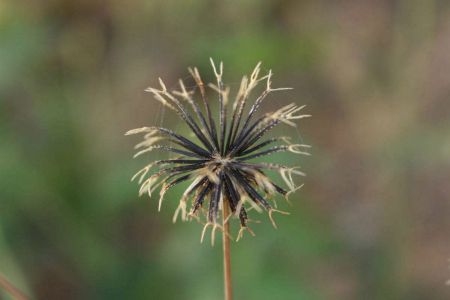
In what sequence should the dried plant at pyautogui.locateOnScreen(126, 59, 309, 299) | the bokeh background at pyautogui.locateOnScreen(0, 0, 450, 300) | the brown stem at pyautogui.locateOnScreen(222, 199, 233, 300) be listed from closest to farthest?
the brown stem at pyautogui.locateOnScreen(222, 199, 233, 300) < the dried plant at pyautogui.locateOnScreen(126, 59, 309, 299) < the bokeh background at pyautogui.locateOnScreen(0, 0, 450, 300)

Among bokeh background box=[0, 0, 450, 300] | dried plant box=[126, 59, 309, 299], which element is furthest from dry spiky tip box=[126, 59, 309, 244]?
bokeh background box=[0, 0, 450, 300]

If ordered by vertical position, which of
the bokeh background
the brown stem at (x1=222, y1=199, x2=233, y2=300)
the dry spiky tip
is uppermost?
the bokeh background

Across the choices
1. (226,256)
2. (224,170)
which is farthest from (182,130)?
(226,256)

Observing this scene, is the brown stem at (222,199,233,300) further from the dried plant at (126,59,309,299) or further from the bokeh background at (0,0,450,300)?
the bokeh background at (0,0,450,300)

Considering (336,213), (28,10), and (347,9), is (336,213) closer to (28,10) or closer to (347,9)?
(347,9)

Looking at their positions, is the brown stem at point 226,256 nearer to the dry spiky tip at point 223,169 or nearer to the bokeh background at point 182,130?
the dry spiky tip at point 223,169

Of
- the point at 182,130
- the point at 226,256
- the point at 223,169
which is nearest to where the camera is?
the point at 226,256

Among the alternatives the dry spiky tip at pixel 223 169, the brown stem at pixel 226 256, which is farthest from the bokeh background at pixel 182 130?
the brown stem at pixel 226 256

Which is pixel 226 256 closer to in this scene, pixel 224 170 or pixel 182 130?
pixel 224 170

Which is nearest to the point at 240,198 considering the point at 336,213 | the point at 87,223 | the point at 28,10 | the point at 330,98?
the point at 87,223
